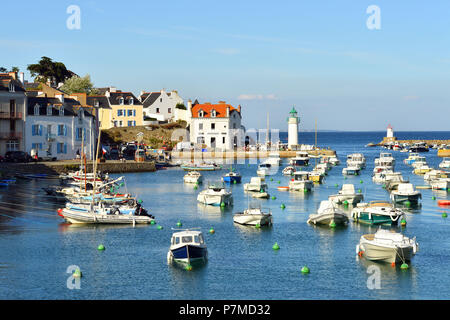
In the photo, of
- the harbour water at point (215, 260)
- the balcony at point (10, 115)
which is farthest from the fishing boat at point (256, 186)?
the balcony at point (10, 115)

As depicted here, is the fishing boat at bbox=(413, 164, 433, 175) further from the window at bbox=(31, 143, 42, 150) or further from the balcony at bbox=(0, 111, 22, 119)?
the balcony at bbox=(0, 111, 22, 119)

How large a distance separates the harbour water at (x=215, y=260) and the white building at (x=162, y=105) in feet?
299

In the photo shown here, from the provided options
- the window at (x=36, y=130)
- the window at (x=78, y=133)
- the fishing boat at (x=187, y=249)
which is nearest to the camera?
the fishing boat at (x=187, y=249)

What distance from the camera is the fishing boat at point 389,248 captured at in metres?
44.1

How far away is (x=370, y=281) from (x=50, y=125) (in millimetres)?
78502

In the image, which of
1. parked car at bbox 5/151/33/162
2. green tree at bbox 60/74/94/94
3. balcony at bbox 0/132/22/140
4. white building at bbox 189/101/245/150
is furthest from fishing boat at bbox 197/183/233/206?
green tree at bbox 60/74/94/94

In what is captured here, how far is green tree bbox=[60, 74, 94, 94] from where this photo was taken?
152238mm

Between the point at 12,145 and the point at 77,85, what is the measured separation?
52250 mm

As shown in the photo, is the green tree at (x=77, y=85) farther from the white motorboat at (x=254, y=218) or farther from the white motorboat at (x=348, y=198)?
the white motorboat at (x=254, y=218)

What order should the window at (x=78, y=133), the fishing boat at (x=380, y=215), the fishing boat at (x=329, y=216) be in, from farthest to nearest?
the window at (x=78, y=133) < the fishing boat at (x=380, y=215) < the fishing boat at (x=329, y=216)

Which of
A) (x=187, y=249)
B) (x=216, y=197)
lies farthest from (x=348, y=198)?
(x=187, y=249)

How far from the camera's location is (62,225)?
2318 inches
